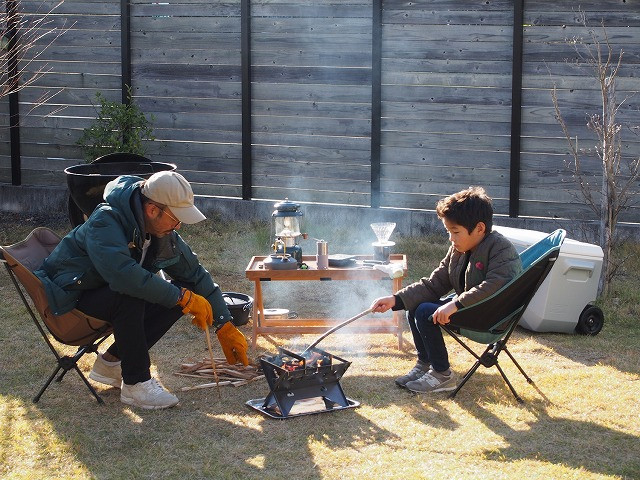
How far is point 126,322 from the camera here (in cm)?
451

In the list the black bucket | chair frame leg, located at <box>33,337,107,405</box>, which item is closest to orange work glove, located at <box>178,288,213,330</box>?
chair frame leg, located at <box>33,337,107,405</box>

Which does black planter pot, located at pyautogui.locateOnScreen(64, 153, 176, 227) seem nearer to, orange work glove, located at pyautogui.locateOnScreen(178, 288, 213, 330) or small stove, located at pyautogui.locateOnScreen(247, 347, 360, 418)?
orange work glove, located at pyautogui.locateOnScreen(178, 288, 213, 330)

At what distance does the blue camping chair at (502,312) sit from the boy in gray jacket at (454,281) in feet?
0.20

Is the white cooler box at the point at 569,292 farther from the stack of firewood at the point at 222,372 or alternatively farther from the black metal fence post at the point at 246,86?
the black metal fence post at the point at 246,86

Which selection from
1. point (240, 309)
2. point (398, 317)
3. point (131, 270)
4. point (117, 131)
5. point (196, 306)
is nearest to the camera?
point (131, 270)

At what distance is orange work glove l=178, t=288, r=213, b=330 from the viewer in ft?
15.1

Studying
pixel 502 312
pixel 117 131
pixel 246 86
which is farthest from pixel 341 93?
pixel 502 312

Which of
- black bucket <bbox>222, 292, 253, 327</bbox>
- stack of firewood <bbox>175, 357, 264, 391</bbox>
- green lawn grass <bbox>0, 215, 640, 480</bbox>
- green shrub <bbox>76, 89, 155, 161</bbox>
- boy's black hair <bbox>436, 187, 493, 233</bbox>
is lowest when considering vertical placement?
green lawn grass <bbox>0, 215, 640, 480</bbox>

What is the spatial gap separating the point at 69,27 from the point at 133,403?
5.73 metres

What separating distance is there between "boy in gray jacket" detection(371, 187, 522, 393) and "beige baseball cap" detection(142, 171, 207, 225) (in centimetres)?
109

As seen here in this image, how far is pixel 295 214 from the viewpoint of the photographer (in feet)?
19.3

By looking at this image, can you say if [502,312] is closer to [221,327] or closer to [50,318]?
[221,327]

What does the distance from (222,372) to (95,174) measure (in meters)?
1.86

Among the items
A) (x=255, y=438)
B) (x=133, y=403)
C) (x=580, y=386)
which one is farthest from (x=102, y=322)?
(x=580, y=386)
